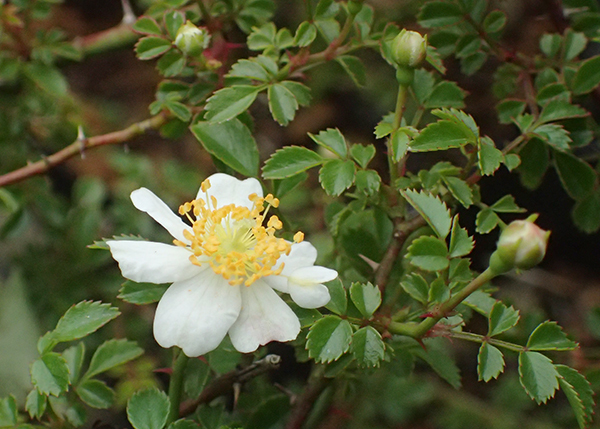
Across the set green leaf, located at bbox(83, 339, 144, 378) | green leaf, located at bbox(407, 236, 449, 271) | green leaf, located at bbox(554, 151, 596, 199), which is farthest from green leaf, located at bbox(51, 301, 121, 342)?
green leaf, located at bbox(554, 151, 596, 199)

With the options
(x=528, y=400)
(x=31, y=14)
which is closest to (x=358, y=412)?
(x=528, y=400)

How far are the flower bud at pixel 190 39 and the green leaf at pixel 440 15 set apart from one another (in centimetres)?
46

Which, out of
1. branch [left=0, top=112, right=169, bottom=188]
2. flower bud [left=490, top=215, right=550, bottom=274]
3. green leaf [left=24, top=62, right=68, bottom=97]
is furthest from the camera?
green leaf [left=24, top=62, right=68, bottom=97]

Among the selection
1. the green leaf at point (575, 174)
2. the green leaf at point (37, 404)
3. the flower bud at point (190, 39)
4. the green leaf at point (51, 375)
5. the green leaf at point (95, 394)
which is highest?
the flower bud at point (190, 39)

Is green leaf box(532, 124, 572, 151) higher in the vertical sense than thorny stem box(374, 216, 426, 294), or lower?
higher

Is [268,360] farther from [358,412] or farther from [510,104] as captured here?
[358,412]

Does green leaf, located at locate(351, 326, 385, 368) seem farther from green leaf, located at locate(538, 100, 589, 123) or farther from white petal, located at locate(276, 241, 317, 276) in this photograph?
green leaf, located at locate(538, 100, 589, 123)

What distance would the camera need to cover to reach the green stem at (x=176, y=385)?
3.00ft

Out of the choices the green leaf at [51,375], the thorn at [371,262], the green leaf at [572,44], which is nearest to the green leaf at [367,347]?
the thorn at [371,262]

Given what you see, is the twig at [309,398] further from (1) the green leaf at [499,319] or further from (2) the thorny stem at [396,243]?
(1) the green leaf at [499,319]

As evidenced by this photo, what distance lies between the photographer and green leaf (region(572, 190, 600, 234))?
3.90 feet

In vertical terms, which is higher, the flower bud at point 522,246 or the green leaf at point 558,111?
the flower bud at point 522,246

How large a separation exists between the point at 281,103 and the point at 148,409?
0.54 metres

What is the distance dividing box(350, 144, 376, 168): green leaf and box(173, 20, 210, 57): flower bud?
353 mm
